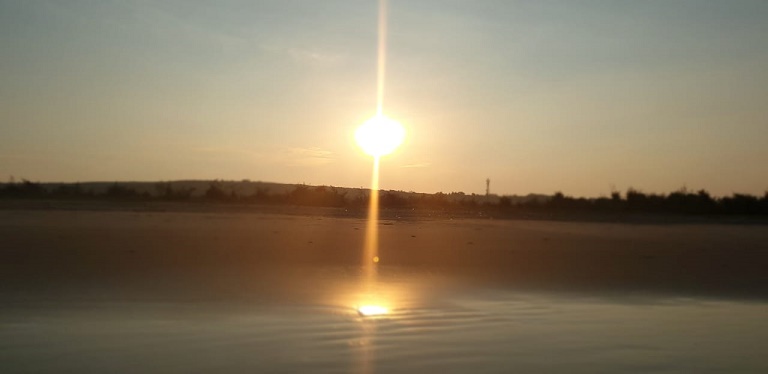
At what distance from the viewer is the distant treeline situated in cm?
3659

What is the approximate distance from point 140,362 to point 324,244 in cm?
966

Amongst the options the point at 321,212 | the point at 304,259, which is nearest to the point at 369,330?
the point at 304,259

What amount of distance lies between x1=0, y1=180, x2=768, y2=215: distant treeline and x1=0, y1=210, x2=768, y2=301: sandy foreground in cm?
1681

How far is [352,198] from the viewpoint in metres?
40.1

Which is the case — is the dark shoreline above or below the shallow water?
above

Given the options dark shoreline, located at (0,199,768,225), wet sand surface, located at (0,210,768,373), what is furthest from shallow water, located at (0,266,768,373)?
dark shoreline, located at (0,199,768,225)

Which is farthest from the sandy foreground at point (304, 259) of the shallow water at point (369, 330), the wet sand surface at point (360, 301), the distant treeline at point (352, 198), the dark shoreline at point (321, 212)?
the distant treeline at point (352, 198)

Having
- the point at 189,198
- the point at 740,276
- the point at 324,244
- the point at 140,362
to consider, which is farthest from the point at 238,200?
the point at 140,362

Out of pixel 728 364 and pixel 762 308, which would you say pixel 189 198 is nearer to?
pixel 762 308

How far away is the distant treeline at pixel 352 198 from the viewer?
36594 millimetres

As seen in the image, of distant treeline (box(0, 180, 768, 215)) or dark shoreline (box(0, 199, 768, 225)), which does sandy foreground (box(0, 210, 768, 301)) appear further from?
distant treeline (box(0, 180, 768, 215))

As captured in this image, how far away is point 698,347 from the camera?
23.5ft

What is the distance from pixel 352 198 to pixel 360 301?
30783 millimetres

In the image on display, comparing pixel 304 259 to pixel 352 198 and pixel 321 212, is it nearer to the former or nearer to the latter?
pixel 321 212
